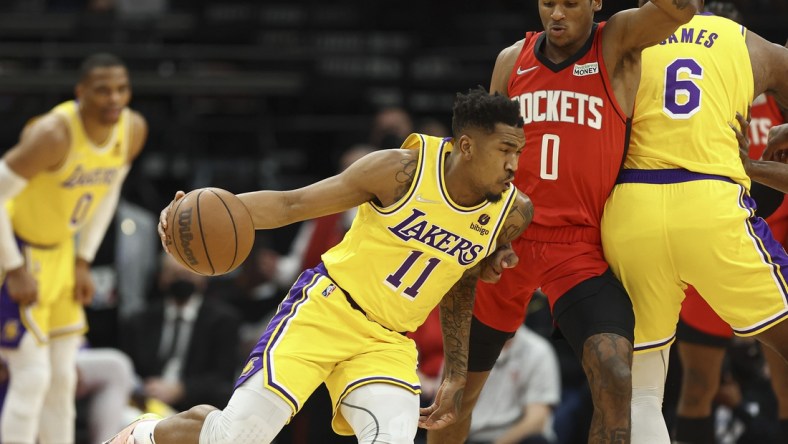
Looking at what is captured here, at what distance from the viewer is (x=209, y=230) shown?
5008 mm

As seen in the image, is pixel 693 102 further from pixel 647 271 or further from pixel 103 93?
pixel 103 93

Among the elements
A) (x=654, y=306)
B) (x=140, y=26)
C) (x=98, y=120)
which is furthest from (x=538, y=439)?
(x=140, y=26)

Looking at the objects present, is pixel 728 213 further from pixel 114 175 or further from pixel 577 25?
pixel 114 175

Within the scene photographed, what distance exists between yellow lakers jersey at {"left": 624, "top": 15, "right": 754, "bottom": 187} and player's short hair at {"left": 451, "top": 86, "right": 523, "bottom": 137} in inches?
25.6

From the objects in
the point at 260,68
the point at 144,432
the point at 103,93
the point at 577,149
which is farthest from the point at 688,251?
the point at 260,68

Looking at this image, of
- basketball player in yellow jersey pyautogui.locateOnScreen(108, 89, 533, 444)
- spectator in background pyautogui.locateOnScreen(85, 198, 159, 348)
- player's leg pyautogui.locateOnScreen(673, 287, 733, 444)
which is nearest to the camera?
basketball player in yellow jersey pyautogui.locateOnScreen(108, 89, 533, 444)

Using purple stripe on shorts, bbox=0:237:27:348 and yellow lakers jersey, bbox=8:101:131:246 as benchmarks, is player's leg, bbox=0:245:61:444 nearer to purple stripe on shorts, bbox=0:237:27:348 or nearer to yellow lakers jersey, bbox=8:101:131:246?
purple stripe on shorts, bbox=0:237:27:348

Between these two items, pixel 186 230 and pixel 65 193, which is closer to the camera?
pixel 186 230

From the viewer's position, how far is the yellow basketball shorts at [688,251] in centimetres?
514

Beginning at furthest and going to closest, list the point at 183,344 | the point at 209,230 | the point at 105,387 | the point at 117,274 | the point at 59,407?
the point at 117,274, the point at 183,344, the point at 105,387, the point at 59,407, the point at 209,230

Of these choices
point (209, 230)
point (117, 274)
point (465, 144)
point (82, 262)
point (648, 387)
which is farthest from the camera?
point (117, 274)

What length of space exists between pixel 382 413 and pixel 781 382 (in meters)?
2.54

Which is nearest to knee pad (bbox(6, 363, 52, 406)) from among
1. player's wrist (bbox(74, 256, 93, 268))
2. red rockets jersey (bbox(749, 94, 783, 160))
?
player's wrist (bbox(74, 256, 93, 268))

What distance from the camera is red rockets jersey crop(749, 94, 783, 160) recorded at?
6395 millimetres
